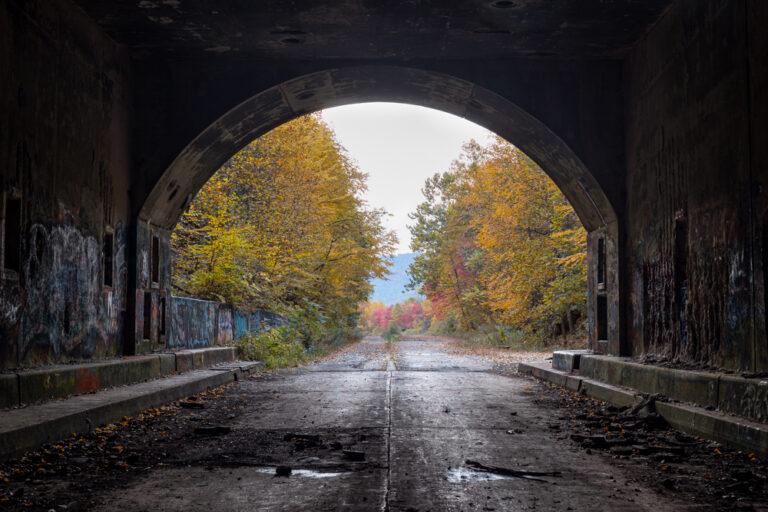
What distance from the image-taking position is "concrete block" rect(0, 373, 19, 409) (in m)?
5.84

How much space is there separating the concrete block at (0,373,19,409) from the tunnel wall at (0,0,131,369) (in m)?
0.44

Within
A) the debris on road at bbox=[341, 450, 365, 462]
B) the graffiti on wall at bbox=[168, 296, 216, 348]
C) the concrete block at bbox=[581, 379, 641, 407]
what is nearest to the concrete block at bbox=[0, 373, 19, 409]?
the debris on road at bbox=[341, 450, 365, 462]

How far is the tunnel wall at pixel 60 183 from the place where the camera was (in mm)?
6676

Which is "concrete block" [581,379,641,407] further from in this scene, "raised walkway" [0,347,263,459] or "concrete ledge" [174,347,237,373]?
"concrete ledge" [174,347,237,373]

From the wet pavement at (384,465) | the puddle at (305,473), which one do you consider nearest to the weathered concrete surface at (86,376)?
the wet pavement at (384,465)

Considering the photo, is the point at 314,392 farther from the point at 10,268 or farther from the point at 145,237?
the point at 10,268

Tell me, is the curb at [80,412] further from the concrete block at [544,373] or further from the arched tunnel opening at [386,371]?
the concrete block at [544,373]

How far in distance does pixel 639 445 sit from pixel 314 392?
16.4ft

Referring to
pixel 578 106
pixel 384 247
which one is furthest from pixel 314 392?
pixel 384 247

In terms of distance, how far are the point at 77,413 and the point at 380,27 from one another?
5.92m

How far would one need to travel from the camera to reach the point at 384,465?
4.60 m

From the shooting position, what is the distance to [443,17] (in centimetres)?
860

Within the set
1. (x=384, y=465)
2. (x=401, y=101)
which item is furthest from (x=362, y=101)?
(x=384, y=465)

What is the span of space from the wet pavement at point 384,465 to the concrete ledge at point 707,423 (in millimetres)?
953
